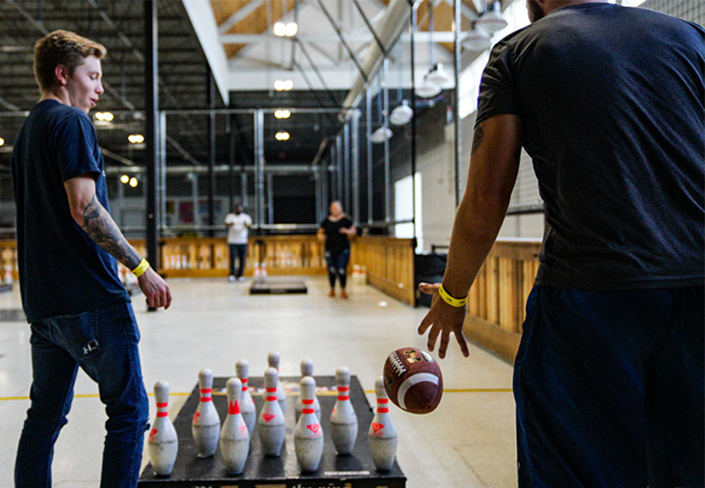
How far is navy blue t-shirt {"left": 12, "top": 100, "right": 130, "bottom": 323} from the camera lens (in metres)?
2.06

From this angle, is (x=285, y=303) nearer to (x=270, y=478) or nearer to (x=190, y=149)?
(x=270, y=478)

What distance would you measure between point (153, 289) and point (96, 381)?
14.7 inches

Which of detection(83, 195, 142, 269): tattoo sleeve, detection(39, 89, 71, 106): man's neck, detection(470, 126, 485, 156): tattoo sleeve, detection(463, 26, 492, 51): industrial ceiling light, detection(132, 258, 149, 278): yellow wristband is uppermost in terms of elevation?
detection(463, 26, 492, 51): industrial ceiling light

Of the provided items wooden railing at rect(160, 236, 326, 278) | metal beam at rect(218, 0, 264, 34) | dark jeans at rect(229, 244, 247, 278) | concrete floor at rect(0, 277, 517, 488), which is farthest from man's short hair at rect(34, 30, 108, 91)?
metal beam at rect(218, 0, 264, 34)

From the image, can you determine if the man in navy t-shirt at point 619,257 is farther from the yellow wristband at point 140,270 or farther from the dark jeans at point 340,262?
the dark jeans at point 340,262

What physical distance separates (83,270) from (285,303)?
26.7ft

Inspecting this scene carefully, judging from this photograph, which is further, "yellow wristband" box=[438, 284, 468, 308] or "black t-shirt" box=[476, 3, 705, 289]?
"yellow wristband" box=[438, 284, 468, 308]

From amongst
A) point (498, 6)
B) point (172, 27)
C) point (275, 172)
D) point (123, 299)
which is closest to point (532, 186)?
point (498, 6)

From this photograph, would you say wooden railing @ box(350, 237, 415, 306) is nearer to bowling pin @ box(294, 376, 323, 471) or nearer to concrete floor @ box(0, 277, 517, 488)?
concrete floor @ box(0, 277, 517, 488)

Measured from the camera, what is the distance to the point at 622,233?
134 cm

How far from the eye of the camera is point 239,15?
16672 mm

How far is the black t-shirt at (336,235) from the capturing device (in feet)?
35.2

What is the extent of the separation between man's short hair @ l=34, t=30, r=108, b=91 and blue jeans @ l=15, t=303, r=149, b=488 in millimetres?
863

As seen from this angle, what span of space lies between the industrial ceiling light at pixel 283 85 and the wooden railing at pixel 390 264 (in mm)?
7293
